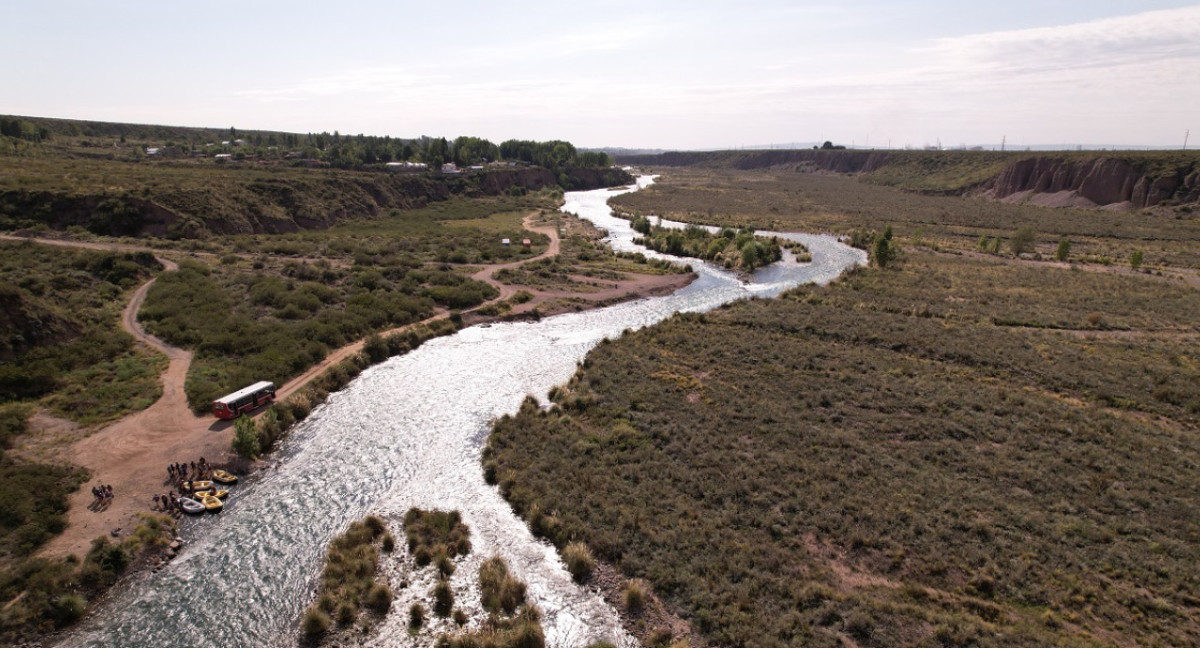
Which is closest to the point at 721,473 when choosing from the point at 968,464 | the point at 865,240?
the point at 968,464

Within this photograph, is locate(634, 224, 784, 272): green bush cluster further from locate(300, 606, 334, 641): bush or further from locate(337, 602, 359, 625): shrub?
locate(300, 606, 334, 641): bush

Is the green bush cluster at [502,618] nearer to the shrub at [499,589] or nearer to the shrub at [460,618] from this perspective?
the shrub at [499,589]

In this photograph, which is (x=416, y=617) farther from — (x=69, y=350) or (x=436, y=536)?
(x=69, y=350)

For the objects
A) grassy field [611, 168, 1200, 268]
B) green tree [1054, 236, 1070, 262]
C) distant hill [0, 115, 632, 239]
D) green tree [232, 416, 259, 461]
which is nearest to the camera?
green tree [232, 416, 259, 461]

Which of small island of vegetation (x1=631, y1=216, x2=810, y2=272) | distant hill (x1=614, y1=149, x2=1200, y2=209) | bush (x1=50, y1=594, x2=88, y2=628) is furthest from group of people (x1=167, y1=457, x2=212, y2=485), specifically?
distant hill (x1=614, y1=149, x2=1200, y2=209)

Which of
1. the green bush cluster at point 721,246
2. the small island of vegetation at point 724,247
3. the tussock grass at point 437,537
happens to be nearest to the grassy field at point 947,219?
the small island of vegetation at point 724,247

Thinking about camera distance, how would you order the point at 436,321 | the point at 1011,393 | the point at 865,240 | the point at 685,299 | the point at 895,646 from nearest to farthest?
the point at 895,646, the point at 1011,393, the point at 436,321, the point at 685,299, the point at 865,240

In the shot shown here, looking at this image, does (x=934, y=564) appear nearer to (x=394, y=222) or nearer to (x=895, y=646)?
(x=895, y=646)
